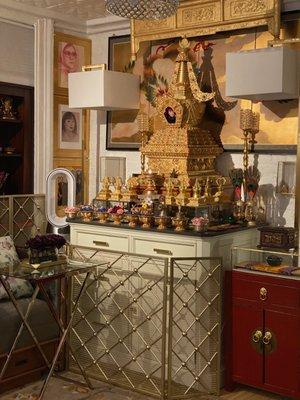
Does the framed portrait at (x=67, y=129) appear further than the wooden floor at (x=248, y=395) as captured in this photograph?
Yes

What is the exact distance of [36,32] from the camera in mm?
5930

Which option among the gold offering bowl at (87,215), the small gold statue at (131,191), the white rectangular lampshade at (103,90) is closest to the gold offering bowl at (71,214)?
the gold offering bowl at (87,215)

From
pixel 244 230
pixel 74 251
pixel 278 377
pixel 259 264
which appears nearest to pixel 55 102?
pixel 74 251

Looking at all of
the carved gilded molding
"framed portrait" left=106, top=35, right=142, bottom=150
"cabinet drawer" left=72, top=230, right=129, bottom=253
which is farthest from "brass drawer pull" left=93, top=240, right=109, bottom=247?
the carved gilded molding

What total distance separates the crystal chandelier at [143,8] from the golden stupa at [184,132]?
172cm

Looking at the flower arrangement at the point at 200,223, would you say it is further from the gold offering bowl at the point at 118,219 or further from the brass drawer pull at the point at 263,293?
the gold offering bowl at the point at 118,219

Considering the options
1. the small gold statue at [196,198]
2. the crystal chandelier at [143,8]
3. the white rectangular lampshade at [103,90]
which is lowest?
the small gold statue at [196,198]

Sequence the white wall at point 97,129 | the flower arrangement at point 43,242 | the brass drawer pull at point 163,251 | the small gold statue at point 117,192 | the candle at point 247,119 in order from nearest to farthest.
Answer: the flower arrangement at point 43,242
the brass drawer pull at point 163,251
the candle at point 247,119
the small gold statue at point 117,192
the white wall at point 97,129

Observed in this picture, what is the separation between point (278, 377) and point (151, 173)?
2001mm

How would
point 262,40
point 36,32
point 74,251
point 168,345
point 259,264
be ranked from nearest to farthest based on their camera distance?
point 168,345 < point 259,264 < point 74,251 < point 262,40 < point 36,32

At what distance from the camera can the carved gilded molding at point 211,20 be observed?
4863 mm

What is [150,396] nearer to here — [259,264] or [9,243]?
[259,264]

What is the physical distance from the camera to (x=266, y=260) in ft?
14.9

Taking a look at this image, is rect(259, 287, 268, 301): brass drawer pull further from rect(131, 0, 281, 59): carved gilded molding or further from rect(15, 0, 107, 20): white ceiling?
rect(15, 0, 107, 20): white ceiling
